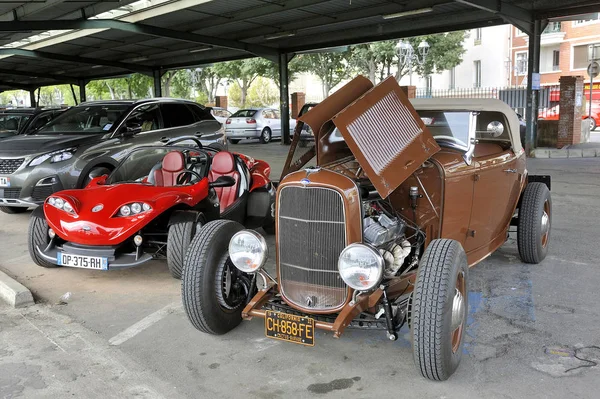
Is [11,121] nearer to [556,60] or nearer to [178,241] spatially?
[178,241]

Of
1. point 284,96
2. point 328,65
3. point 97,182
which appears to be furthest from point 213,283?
point 328,65

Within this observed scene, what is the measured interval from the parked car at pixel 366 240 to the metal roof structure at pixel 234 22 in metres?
9.79

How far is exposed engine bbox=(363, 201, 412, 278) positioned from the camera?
3.93 metres

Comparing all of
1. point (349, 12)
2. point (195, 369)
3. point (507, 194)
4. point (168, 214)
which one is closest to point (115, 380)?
point (195, 369)

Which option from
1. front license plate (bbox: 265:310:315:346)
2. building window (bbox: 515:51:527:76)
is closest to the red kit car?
front license plate (bbox: 265:310:315:346)

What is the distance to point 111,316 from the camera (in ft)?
16.1

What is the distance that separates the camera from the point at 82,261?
17.7ft

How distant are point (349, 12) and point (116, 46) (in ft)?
35.2

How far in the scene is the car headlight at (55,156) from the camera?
8.41 metres

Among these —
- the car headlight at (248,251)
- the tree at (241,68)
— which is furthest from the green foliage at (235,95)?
the car headlight at (248,251)

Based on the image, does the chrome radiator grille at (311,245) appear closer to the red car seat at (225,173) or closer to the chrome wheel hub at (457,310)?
the chrome wheel hub at (457,310)

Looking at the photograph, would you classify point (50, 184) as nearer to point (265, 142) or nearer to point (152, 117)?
point (152, 117)

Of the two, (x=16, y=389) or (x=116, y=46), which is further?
(x=116, y=46)

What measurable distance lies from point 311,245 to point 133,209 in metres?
2.32
